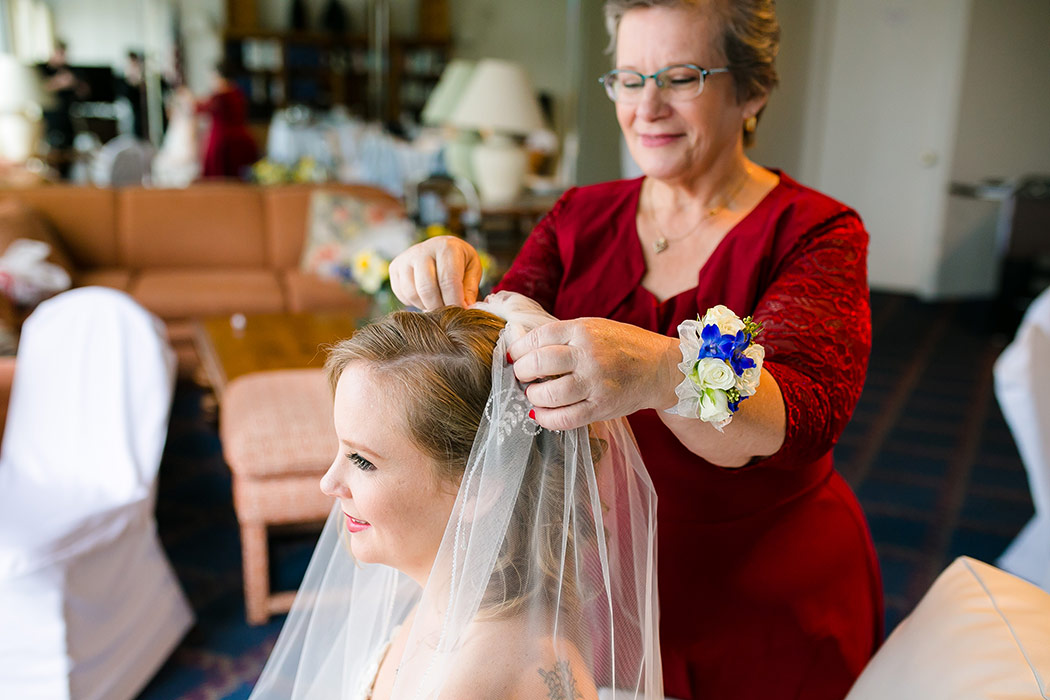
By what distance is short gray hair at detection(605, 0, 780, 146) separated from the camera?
1144mm

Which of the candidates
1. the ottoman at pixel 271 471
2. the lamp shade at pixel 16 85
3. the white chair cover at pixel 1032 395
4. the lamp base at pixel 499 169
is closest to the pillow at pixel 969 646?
the white chair cover at pixel 1032 395

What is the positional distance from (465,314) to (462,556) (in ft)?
0.83

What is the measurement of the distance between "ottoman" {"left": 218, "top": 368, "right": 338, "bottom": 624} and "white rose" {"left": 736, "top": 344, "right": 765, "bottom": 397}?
1.66 metres

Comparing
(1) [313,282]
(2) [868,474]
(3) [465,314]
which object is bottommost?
(2) [868,474]

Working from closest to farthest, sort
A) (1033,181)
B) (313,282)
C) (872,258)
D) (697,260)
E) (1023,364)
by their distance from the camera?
(697,260), (1023,364), (313,282), (1033,181), (872,258)

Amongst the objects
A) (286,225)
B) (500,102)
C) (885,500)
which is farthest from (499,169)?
(885,500)

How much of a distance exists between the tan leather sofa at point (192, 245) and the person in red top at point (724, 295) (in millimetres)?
3210

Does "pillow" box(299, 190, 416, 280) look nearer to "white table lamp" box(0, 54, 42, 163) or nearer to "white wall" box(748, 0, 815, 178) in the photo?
"white wall" box(748, 0, 815, 178)

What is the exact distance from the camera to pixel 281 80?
8.23 metres

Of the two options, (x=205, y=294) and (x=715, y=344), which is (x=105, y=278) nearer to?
(x=205, y=294)

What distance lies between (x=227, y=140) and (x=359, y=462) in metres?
6.87

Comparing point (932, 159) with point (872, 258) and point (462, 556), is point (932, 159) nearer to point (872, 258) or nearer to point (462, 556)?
point (872, 258)

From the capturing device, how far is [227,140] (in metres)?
7.21

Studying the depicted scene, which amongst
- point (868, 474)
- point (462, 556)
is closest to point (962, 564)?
point (462, 556)
